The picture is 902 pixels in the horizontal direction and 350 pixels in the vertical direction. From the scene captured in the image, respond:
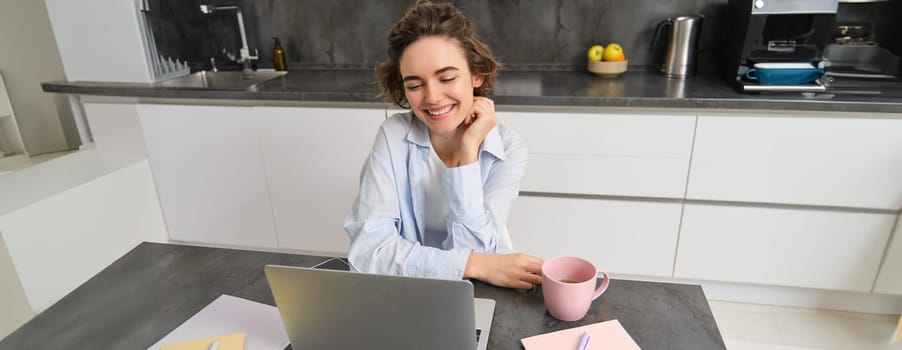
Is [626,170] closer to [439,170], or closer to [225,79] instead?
[439,170]

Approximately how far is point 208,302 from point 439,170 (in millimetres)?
547

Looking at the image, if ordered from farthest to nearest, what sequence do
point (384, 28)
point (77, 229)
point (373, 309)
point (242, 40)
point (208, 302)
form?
point (242, 40), point (384, 28), point (77, 229), point (208, 302), point (373, 309)

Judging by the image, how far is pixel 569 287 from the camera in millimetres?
782

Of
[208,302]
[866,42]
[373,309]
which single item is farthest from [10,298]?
[866,42]

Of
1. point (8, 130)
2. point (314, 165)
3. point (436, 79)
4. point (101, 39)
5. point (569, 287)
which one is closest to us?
point (569, 287)

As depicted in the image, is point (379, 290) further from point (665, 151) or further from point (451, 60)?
point (665, 151)

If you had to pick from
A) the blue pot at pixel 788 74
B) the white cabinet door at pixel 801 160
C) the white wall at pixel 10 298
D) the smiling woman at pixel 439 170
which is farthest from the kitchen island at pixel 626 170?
the smiling woman at pixel 439 170

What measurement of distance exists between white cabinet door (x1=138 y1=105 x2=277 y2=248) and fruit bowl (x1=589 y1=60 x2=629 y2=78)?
1.43 meters

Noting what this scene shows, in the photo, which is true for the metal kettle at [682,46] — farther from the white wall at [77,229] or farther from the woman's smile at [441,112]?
the white wall at [77,229]

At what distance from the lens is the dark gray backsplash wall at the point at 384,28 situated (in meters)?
2.31

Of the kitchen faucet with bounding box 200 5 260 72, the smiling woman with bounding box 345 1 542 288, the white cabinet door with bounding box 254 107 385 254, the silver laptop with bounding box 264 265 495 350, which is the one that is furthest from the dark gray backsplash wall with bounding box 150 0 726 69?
the silver laptop with bounding box 264 265 495 350

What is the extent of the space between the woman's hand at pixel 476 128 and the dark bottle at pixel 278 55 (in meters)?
1.68

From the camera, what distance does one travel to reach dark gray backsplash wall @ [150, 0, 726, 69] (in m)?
2.31

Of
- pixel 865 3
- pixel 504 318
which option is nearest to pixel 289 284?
pixel 504 318
